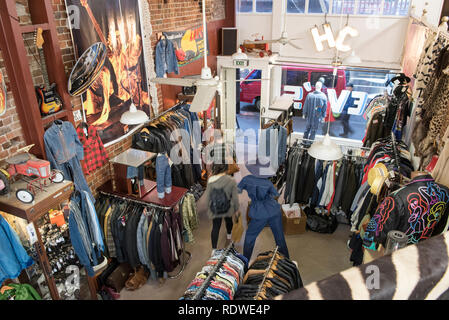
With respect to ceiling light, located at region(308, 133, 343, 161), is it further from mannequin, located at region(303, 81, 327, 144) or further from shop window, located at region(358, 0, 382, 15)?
shop window, located at region(358, 0, 382, 15)

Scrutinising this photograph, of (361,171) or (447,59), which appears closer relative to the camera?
(447,59)

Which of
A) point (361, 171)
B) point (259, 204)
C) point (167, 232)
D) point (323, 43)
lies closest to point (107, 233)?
point (167, 232)

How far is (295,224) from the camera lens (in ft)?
18.1

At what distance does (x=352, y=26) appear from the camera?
295 inches

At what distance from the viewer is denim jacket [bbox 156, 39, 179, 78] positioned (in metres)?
5.78

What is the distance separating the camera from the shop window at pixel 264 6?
8.15 m

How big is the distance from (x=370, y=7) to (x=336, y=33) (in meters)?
0.84

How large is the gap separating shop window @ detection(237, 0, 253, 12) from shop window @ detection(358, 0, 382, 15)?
8.36ft

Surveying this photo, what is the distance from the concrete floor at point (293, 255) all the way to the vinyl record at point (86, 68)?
2.74 meters

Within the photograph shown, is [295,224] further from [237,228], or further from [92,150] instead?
[92,150]

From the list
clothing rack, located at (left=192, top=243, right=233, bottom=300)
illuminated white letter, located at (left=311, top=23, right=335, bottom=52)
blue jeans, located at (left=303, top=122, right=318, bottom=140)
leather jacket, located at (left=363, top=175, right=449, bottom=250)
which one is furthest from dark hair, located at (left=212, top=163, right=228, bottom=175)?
illuminated white letter, located at (left=311, top=23, right=335, bottom=52)

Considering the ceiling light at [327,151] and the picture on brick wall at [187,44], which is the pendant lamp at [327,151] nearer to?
the ceiling light at [327,151]
